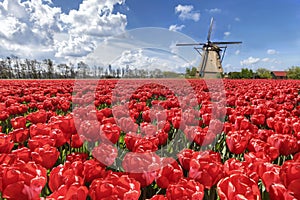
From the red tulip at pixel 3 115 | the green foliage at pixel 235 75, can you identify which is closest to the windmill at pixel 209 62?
the green foliage at pixel 235 75

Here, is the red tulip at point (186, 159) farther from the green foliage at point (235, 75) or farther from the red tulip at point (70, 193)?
the green foliage at point (235, 75)

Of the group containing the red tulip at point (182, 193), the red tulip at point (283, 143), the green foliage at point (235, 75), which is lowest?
the green foliage at point (235, 75)

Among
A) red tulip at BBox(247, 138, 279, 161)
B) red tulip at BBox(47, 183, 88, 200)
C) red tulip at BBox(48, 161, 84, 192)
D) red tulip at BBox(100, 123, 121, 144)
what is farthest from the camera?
red tulip at BBox(100, 123, 121, 144)

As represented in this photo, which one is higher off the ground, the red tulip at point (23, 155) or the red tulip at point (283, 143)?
the red tulip at point (23, 155)

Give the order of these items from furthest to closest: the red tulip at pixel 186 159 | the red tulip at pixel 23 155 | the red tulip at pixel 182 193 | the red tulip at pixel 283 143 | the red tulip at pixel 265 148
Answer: the red tulip at pixel 283 143 < the red tulip at pixel 265 148 < the red tulip at pixel 186 159 < the red tulip at pixel 23 155 < the red tulip at pixel 182 193

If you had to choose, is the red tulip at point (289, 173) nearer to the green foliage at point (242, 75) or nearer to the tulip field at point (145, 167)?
the tulip field at point (145, 167)

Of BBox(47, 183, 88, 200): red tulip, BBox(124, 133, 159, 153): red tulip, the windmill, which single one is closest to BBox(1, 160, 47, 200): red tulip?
BBox(47, 183, 88, 200): red tulip

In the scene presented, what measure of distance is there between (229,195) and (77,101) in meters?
5.00

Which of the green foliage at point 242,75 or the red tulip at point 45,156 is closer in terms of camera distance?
the red tulip at point 45,156

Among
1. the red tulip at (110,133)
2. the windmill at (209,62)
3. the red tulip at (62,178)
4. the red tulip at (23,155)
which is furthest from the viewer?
the windmill at (209,62)

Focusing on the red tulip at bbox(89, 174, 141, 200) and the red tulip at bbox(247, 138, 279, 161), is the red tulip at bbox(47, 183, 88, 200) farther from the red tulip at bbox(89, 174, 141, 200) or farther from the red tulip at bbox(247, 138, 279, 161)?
the red tulip at bbox(247, 138, 279, 161)

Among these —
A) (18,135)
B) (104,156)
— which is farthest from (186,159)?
(18,135)

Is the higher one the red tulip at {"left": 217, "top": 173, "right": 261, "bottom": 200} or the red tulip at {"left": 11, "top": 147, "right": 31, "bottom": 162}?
the red tulip at {"left": 217, "top": 173, "right": 261, "bottom": 200}

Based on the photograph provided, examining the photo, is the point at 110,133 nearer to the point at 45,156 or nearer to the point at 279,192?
the point at 45,156
